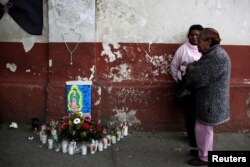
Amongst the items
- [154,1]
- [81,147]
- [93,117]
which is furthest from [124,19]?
[81,147]

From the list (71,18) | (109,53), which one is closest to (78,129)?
(109,53)

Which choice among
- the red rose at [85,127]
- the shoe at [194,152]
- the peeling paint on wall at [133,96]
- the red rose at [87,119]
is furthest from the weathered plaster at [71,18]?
the shoe at [194,152]

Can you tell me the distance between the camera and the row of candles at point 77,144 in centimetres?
575

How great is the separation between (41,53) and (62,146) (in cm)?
150

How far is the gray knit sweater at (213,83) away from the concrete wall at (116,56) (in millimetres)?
1303

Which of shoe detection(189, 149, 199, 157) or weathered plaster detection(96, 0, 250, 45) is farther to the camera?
weathered plaster detection(96, 0, 250, 45)

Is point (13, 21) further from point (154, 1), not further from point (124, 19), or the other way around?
point (154, 1)

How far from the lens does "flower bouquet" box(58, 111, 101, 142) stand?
596 cm

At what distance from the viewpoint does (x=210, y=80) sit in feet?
16.8

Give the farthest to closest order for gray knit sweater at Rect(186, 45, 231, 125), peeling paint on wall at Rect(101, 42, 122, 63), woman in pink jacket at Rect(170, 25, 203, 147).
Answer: peeling paint on wall at Rect(101, 42, 122, 63) → woman in pink jacket at Rect(170, 25, 203, 147) → gray knit sweater at Rect(186, 45, 231, 125)

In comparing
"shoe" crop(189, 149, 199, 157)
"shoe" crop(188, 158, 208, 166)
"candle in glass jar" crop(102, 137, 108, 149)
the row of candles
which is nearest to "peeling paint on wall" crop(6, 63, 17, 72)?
the row of candles

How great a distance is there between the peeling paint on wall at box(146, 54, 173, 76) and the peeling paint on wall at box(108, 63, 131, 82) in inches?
13.2

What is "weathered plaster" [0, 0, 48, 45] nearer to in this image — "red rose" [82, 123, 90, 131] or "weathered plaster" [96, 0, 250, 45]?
"weathered plaster" [96, 0, 250, 45]

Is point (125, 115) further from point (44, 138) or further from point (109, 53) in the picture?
point (44, 138)
